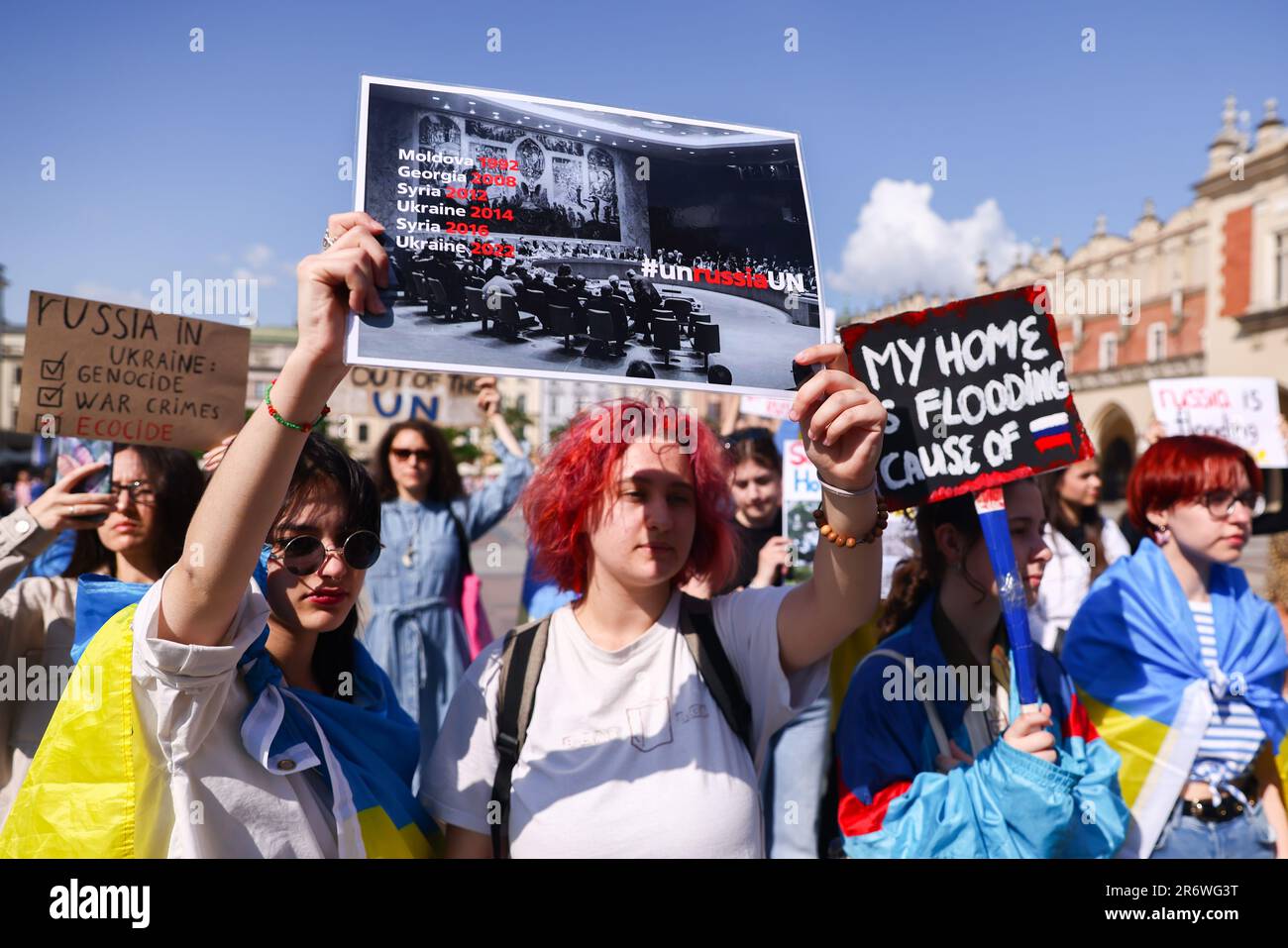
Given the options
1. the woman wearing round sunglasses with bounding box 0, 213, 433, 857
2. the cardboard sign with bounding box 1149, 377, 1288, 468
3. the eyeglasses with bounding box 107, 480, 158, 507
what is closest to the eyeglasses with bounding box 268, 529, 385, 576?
the woman wearing round sunglasses with bounding box 0, 213, 433, 857

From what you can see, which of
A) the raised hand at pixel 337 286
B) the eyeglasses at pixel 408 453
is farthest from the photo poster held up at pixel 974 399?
the eyeglasses at pixel 408 453

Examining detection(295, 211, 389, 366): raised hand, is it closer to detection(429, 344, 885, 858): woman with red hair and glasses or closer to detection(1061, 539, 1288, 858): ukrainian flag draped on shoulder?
detection(429, 344, 885, 858): woman with red hair and glasses

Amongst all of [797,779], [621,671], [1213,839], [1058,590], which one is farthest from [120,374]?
[1058,590]

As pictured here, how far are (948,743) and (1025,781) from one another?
10.5 inches

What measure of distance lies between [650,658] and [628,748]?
211 millimetres

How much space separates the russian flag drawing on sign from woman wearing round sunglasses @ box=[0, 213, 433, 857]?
1.59 meters

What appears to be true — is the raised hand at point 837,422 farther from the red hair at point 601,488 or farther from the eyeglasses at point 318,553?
the eyeglasses at point 318,553

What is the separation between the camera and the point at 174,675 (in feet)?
5.06

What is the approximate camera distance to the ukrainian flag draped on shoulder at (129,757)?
5.21 feet

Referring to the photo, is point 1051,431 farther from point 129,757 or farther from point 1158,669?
point 129,757

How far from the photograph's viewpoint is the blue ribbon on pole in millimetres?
2305

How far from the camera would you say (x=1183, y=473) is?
10.2 ft

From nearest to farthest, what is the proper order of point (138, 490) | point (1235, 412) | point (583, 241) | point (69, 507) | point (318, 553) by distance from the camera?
point (583, 241) < point (318, 553) < point (69, 507) < point (138, 490) < point (1235, 412)
